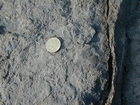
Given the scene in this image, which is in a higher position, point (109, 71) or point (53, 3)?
point (53, 3)

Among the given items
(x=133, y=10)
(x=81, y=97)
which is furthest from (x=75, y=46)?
(x=133, y=10)

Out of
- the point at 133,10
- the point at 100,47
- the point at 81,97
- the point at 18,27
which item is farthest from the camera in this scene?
the point at 133,10

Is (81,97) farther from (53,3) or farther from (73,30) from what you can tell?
(53,3)

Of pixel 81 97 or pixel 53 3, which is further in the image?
pixel 53 3
